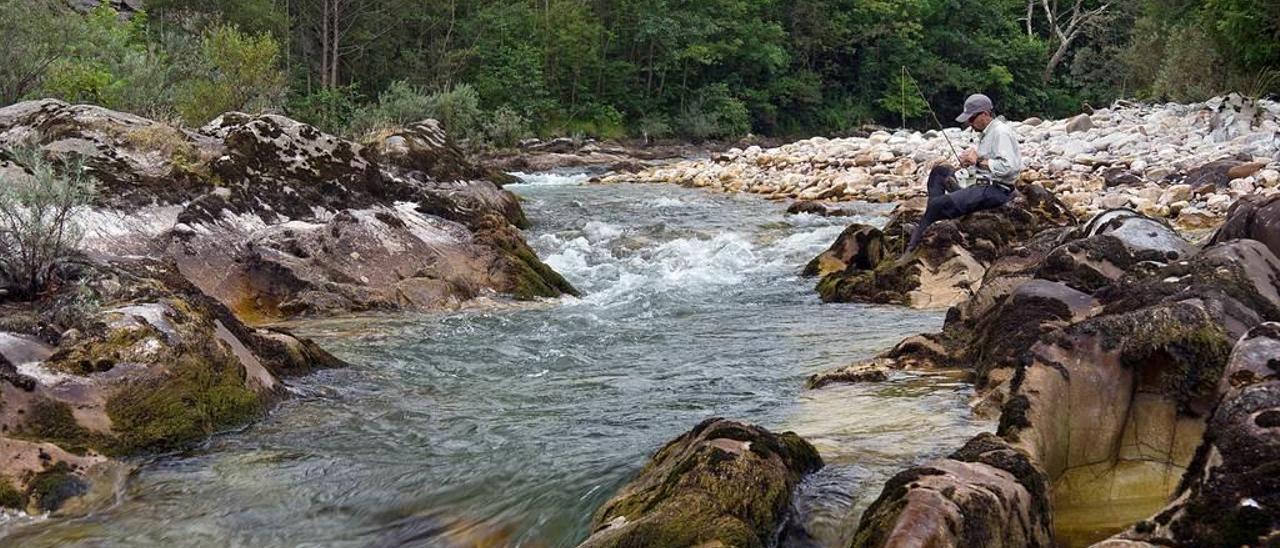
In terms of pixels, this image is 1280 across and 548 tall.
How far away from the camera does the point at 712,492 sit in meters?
3.62

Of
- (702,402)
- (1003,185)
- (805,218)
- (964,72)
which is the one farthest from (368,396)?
(964,72)

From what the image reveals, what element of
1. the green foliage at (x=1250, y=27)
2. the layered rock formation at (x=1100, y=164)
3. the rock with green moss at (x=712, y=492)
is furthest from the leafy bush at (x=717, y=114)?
the rock with green moss at (x=712, y=492)

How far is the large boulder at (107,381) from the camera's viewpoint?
4551mm

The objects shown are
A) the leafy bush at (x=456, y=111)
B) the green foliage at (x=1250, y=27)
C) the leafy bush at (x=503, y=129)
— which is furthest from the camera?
the leafy bush at (x=503, y=129)

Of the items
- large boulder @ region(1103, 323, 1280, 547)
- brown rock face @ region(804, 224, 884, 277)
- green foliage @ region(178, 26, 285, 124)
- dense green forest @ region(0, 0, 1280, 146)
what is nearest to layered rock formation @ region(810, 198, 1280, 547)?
large boulder @ region(1103, 323, 1280, 547)

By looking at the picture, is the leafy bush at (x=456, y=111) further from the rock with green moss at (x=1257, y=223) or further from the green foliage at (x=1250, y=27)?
the rock with green moss at (x=1257, y=223)

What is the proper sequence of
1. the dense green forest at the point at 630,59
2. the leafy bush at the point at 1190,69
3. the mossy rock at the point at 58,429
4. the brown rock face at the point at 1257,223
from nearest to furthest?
1. the mossy rock at the point at 58,429
2. the brown rock face at the point at 1257,223
3. the dense green forest at the point at 630,59
4. the leafy bush at the point at 1190,69

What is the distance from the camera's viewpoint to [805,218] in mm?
17219

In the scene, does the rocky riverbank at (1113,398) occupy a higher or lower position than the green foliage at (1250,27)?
lower

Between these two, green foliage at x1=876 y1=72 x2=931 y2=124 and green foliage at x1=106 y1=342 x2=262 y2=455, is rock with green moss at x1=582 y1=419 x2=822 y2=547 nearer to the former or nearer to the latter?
green foliage at x1=106 y1=342 x2=262 y2=455

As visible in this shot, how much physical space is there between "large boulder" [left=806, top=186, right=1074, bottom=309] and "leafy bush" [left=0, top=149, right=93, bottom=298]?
666cm

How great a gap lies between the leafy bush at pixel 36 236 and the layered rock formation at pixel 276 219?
1.66 m

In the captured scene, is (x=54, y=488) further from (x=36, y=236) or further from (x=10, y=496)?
(x=36, y=236)

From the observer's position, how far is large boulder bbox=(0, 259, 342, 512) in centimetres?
455
